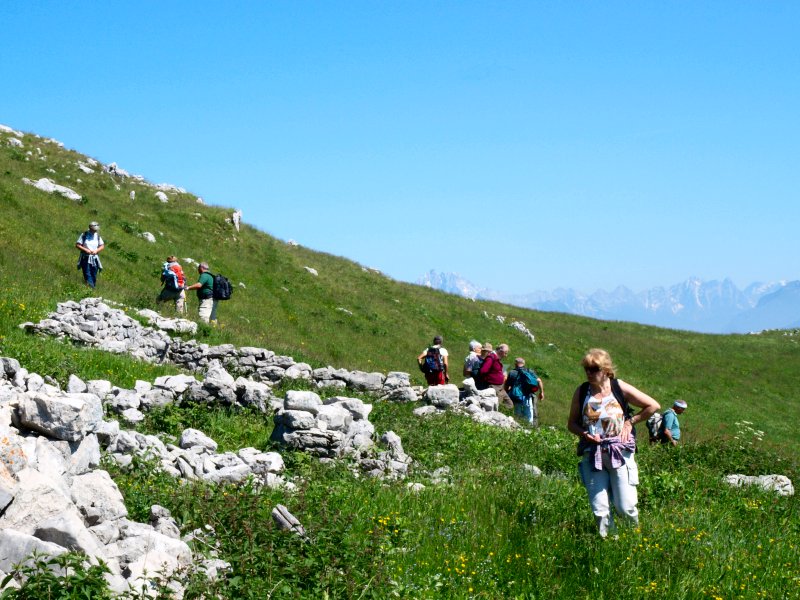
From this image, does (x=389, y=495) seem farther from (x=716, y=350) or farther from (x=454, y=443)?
(x=716, y=350)

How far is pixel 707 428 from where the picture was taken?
31.8 metres

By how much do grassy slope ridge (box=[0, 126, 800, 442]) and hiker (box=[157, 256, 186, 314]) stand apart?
0.77 metres

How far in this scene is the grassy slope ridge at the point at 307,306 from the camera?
23.7 meters

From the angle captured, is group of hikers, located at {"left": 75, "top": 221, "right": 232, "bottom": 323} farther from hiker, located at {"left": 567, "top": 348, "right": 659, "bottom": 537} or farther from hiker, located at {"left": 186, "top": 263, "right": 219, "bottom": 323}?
hiker, located at {"left": 567, "top": 348, "right": 659, "bottom": 537}

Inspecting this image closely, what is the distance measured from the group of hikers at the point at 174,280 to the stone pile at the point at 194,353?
3.21m

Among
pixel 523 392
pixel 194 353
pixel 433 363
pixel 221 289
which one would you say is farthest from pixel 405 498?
pixel 221 289

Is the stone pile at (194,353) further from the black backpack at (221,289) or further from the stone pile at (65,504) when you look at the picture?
the stone pile at (65,504)

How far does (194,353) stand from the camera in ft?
60.5

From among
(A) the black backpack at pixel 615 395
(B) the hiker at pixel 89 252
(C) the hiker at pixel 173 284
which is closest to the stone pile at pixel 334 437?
(A) the black backpack at pixel 615 395

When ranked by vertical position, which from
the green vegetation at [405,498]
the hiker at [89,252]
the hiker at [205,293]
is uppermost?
the hiker at [89,252]

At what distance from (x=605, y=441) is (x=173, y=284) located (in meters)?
17.4

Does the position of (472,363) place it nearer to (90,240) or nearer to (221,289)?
(221,289)

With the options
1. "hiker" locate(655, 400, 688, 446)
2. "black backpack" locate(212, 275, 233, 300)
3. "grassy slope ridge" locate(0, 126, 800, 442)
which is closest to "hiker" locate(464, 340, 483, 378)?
"grassy slope ridge" locate(0, 126, 800, 442)

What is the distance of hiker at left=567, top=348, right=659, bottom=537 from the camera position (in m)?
8.07
